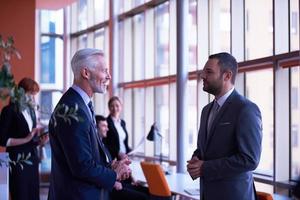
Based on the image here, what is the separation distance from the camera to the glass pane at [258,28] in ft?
21.8

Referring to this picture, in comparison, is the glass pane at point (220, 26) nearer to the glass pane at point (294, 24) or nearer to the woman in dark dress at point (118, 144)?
the glass pane at point (294, 24)

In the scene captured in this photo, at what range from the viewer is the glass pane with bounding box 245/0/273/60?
6633mm

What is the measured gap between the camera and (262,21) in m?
6.82

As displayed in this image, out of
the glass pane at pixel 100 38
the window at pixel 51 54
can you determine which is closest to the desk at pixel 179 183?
the glass pane at pixel 100 38

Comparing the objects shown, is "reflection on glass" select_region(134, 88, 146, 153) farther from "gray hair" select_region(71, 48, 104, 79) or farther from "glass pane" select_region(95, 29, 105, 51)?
"gray hair" select_region(71, 48, 104, 79)

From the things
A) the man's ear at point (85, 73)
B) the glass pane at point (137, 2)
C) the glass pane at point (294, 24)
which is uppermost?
the glass pane at point (137, 2)

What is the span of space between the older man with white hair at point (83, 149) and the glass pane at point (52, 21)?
1199cm

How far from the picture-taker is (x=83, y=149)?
2270 mm

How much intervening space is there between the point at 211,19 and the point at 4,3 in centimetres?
309

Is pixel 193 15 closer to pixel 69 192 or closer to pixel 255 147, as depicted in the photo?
pixel 255 147

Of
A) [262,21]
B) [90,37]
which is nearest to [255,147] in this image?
[262,21]

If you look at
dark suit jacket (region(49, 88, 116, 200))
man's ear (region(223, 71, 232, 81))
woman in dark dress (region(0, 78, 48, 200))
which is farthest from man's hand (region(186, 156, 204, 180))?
woman in dark dress (region(0, 78, 48, 200))

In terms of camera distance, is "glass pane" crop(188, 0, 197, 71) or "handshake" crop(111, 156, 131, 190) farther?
"glass pane" crop(188, 0, 197, 71)

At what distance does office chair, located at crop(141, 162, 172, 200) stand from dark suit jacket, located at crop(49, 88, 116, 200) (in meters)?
3.36
